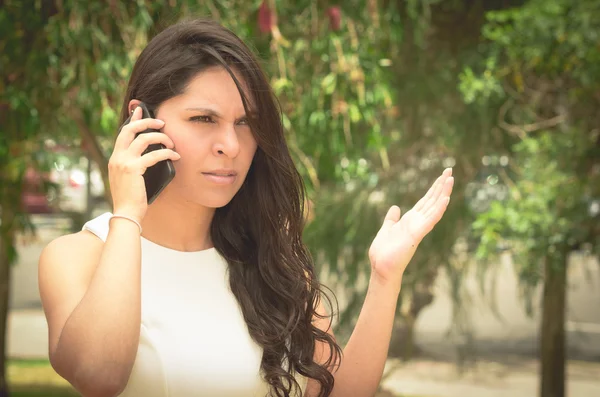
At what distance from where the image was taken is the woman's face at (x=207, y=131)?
1640 mm

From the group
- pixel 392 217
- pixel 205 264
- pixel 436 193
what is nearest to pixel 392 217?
pixel 392 217

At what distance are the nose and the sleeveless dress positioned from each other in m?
0.23

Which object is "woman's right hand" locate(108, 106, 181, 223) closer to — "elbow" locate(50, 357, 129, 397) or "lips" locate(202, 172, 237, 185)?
"lips" locate(202, 172, 237, 185)

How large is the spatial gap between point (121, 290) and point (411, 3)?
325 centimetres

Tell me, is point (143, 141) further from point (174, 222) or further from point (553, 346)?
point (553, 346)

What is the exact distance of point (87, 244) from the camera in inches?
62.9

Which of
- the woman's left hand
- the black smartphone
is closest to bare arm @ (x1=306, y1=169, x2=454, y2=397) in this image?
the woman's left hand

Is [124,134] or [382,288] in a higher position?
[124,134]

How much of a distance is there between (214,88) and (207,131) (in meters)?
0.08

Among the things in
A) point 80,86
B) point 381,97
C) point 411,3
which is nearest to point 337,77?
point 381,97

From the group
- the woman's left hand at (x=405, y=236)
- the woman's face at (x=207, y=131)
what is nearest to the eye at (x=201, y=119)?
the woman's face at (x=207, y=131)

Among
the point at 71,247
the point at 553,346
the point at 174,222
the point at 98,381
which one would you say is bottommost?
the point at 98,381

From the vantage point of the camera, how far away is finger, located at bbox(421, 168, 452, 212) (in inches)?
67.6

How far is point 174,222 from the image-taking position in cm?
176
